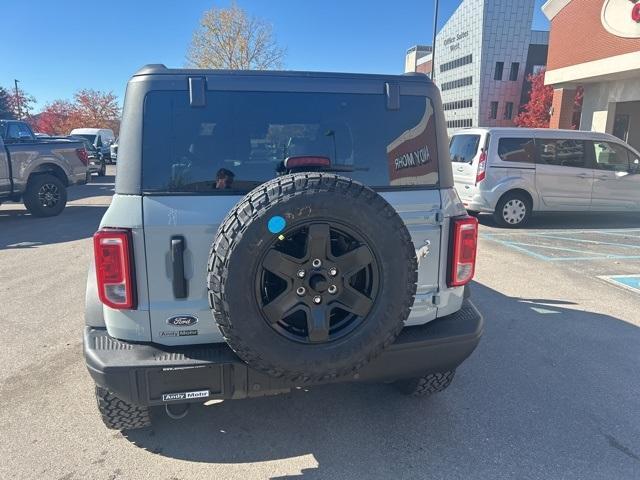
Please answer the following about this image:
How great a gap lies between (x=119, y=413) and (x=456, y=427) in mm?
2033

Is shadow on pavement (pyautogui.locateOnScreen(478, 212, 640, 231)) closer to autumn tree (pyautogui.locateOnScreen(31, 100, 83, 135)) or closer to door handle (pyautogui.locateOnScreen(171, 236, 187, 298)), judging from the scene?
door handle (pyautogui.locateOnScreen(171, 236, 187, 298))

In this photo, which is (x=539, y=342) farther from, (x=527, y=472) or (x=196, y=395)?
(x=196, y=395)

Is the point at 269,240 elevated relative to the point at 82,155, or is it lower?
lower

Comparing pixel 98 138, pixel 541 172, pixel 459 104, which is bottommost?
pixel 541 172

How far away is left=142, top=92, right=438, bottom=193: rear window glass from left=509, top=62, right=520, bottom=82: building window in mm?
53112

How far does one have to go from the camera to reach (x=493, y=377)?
342 centimetres

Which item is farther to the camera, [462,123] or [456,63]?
[456,63]

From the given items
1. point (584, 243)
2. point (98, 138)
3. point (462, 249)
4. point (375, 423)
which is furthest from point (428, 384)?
point (98, 138)

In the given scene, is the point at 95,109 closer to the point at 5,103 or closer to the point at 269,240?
the point at 5,103

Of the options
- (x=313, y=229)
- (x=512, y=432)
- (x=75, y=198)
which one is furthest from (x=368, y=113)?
(x=75, y=198)

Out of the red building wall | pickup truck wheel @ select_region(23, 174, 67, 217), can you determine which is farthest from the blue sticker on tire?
the red building wall

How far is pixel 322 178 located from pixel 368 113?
2.15 feet

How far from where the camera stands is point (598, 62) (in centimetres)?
1511

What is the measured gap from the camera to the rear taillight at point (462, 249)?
2.54m
